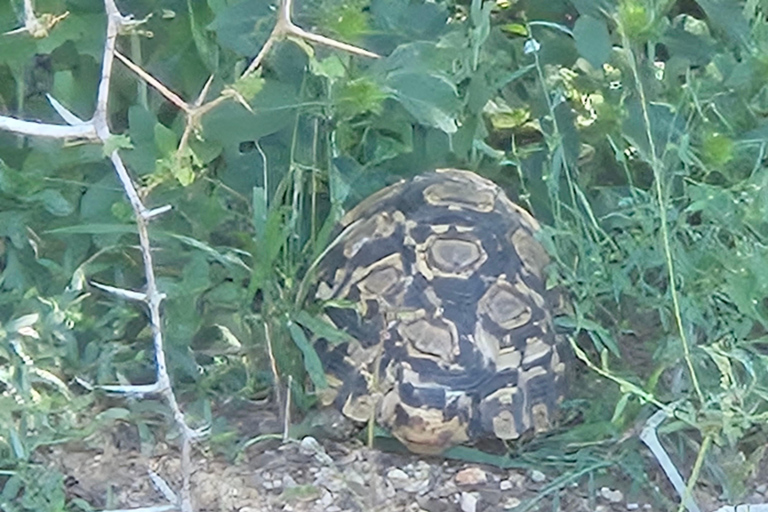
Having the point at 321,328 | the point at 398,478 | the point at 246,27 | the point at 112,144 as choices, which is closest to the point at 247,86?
the point at 112,144

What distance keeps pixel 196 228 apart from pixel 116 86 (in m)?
0.25

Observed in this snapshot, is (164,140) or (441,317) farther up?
(164,140)

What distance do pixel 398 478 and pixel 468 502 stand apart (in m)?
0.10

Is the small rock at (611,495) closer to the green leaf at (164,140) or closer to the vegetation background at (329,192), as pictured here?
the vegetation background at (329,192)

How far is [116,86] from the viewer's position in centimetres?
185

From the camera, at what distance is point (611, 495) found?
1.65 metres

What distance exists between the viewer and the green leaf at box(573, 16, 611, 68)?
1.77m

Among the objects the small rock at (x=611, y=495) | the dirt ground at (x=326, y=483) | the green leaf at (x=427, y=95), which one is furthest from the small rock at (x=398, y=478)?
the green leaf at (x=427, y=95)

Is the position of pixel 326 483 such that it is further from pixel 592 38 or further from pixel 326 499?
pixel 592 38

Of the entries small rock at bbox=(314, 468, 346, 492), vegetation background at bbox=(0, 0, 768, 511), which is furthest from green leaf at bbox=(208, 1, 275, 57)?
small rock at bbox=(314, 468, 346, 492)

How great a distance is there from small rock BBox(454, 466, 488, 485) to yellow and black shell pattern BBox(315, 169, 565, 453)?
43mm

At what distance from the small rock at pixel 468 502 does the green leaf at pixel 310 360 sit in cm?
24

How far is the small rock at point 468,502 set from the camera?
163 centimetres

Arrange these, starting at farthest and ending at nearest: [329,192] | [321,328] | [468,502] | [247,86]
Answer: [329,192] < [321,328] < [468,502] < [247,86]
